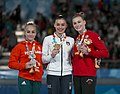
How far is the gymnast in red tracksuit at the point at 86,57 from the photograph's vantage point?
4395 mm

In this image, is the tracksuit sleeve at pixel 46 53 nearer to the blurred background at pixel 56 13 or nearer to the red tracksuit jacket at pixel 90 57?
the red tracksuit jacket at pixel 90 57

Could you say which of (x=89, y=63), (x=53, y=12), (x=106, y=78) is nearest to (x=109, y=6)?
(x=53, y=12)

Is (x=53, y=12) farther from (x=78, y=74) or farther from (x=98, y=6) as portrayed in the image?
(x=78, y=74)

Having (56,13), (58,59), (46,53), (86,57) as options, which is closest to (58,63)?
(58,59)

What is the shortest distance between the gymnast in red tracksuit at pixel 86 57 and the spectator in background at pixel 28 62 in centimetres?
51

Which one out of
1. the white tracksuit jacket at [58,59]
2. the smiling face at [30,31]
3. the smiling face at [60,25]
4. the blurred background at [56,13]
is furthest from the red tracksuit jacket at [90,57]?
the blurred background at [56,13]

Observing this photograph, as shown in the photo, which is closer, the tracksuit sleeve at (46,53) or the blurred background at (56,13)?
the tracksuit sleeve at (46,53)

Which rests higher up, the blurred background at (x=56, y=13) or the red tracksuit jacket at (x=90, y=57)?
the blurred background at (x=56, y=13)

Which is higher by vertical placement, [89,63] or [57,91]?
[89,63]

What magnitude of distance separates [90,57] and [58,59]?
0.43 meters

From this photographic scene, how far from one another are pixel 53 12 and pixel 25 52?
32.4 ft

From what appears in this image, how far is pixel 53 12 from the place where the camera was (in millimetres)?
14242

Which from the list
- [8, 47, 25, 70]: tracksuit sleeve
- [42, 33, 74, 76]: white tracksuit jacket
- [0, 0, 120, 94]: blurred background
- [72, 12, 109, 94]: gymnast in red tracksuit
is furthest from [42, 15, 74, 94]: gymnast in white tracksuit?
[0, 0, 120, 94]: blurred background

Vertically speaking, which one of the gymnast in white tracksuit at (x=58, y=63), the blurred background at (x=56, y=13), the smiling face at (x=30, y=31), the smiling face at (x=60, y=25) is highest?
the blurred background at (x=56, y=13)
